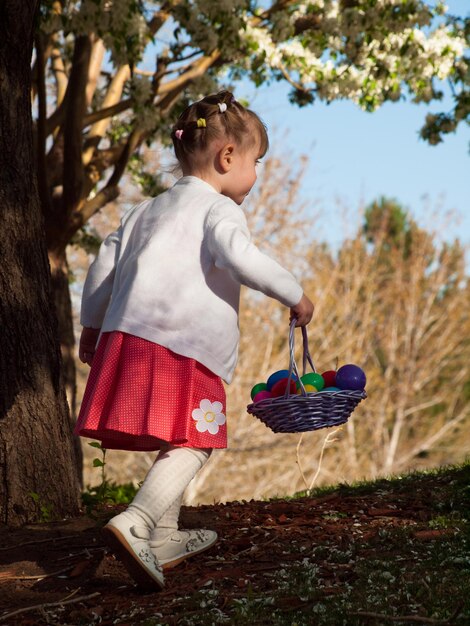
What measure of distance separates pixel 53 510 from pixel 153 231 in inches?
70.1

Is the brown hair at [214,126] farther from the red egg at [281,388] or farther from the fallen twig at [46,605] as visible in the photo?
the fallen twig at [46,605]

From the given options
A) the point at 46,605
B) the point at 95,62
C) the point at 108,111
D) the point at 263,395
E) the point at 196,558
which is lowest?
the point at 46,605

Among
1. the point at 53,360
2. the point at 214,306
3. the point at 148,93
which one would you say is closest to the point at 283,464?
the point at 148,93

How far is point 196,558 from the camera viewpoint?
12.3ft

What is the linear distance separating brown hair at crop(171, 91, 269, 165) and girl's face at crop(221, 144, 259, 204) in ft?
0.11

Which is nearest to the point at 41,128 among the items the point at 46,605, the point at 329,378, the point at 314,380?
the point at 329,378

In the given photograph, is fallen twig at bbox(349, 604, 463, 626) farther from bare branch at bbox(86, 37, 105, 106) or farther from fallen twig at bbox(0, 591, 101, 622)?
bare branch at bbox(86, 37, 105, 106)

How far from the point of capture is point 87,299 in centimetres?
375

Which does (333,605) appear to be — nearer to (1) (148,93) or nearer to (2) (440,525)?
(2) (440,525)

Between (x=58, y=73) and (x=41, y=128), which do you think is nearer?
(x=41, y=128)

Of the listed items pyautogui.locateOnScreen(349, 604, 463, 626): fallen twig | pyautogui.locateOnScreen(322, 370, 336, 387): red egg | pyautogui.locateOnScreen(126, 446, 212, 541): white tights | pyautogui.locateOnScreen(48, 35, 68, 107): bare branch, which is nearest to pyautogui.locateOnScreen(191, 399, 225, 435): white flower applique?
pyautogui.locateOnScreen(126, 446, 212, 541): white tights

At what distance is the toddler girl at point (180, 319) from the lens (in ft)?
10.9

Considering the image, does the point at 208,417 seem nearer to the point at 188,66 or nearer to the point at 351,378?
Result: the point at 351,378

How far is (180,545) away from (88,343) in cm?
99
